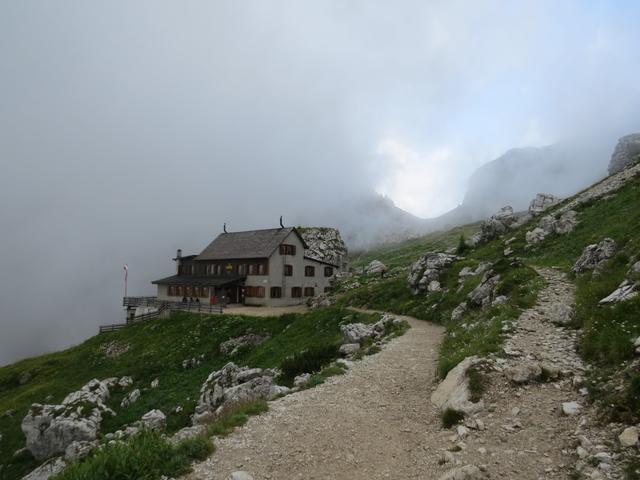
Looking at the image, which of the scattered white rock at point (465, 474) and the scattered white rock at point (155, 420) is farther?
the scattered white rock at point (155, 420)

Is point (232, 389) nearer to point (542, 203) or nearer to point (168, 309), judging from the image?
point (168, 309)

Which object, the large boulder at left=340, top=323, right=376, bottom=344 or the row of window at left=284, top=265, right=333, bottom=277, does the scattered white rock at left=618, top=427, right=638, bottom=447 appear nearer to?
the large boulder at left=340, top=323, right=376, bottom=344

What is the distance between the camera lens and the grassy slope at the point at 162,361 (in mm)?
31969

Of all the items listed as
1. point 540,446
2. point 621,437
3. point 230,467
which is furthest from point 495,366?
point 230,467

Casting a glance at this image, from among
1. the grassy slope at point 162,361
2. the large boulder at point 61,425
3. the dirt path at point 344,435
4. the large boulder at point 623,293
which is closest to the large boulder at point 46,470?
the large boulder at point 61,425

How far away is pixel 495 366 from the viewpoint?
13.3 meters

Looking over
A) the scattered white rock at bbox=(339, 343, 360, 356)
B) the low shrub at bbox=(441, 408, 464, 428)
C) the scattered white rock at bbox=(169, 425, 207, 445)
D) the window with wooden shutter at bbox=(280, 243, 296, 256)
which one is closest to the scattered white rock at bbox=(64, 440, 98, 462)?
the scattered white rock at bbox=(169, 425, 207, 445)

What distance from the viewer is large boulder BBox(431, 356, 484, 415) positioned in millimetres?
11875

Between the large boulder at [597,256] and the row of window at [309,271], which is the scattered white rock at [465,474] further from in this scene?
the row of window at [309,271]

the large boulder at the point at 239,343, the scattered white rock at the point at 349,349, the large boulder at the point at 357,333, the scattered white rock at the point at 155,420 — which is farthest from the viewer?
the large boulder at the point at 239,343

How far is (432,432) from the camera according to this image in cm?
1160

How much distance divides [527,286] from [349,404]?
13710 mm

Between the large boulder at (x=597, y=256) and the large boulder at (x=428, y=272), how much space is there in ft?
48.0

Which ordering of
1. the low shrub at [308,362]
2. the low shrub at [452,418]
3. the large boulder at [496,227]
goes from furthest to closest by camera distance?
the large boulder at [496,227]
the low shrub at [308,362]
the low shrub at [452,418]
